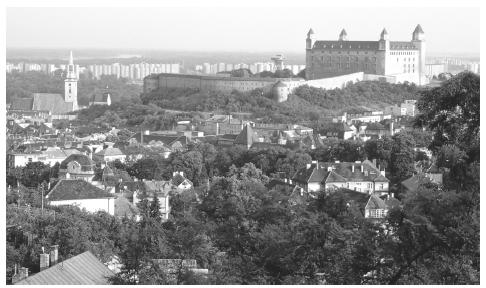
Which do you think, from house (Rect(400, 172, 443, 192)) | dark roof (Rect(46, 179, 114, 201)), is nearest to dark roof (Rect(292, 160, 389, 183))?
house (Rect(400, 172, 443, 192))

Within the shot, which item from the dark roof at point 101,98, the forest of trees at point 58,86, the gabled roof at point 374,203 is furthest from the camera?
the forest of trees at point 58,86

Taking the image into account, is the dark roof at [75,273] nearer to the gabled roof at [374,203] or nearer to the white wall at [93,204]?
the gabled roof at [374,203]

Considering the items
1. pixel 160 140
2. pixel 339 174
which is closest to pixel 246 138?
pixel 160 140

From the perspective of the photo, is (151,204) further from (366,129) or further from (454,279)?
(366,129)

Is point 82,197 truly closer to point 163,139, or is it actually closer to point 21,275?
point 21,275

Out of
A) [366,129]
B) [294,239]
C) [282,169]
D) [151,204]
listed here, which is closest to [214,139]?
[366,129]

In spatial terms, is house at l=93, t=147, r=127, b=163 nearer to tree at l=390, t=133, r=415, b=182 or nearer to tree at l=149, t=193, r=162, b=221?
tree at l=390, t=133, r=415, b=182

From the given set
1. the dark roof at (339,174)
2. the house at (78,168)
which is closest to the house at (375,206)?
the dark roof at (339,174)
